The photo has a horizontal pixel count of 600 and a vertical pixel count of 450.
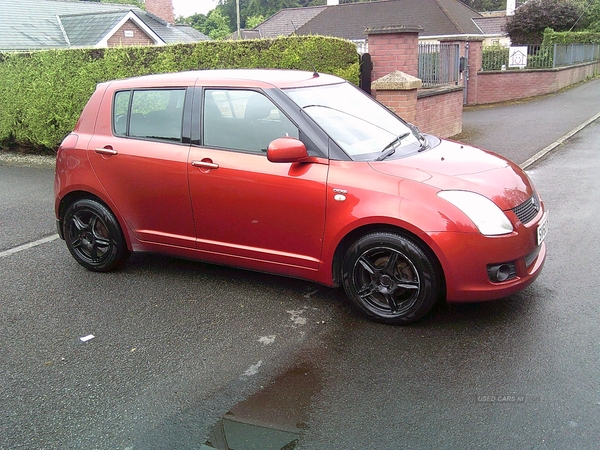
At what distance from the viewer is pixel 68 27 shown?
31.6 meters

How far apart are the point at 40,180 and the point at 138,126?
6253 mm

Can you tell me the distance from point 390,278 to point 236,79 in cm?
207

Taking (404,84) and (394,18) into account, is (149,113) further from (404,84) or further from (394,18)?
(394,18)

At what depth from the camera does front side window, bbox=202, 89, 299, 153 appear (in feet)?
15.8

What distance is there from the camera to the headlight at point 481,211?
4.12 m

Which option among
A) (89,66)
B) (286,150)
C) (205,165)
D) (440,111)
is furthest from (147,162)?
(440,111)

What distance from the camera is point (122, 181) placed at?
541 cm

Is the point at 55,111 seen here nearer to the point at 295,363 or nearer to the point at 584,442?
the point at 295,363

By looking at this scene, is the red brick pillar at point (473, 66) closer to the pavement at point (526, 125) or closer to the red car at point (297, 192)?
the pavement at point (526, 125)

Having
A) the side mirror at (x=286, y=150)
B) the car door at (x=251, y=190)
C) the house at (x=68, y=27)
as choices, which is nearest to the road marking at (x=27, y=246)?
the car door at (x=251, y=190)

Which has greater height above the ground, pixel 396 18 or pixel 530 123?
pixel 396 18

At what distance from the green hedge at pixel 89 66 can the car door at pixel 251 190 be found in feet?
19.0

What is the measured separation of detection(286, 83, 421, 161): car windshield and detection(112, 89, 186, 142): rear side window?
1021 millimetres

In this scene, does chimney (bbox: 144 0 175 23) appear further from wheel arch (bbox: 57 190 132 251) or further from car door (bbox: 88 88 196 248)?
car door (bbox: 88 88 196 248)
